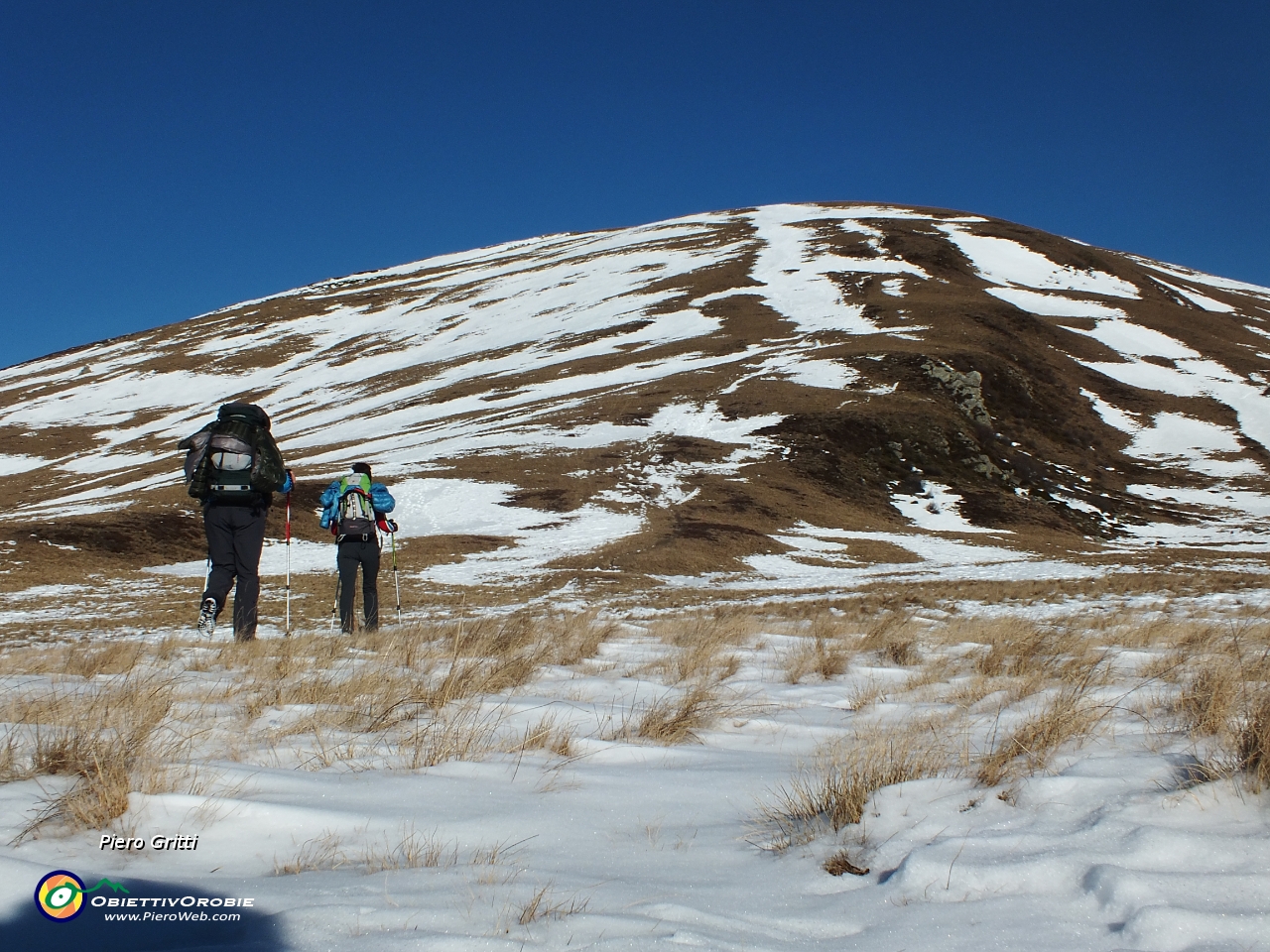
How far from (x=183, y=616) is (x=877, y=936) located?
15.2 meters

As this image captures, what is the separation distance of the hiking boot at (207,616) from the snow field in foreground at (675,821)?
12.3 ft

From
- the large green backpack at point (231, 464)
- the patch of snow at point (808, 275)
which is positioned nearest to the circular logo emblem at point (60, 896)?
the large green backpack at point (231, 464)

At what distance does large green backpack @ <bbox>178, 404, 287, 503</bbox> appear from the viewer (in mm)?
8648

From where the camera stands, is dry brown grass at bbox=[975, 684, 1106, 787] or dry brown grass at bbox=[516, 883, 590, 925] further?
dry brown grass at bbox=[975, 684, 1106, 787]

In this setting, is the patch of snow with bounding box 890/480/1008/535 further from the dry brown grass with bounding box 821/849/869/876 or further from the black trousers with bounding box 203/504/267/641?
the dry brown grass with bounding box 821/849/869/876

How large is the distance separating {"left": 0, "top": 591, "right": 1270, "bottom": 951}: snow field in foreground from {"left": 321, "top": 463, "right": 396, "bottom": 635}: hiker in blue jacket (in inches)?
198

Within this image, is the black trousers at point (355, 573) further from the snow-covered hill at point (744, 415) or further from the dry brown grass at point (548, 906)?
the snow-covered hill at point (744, 415)

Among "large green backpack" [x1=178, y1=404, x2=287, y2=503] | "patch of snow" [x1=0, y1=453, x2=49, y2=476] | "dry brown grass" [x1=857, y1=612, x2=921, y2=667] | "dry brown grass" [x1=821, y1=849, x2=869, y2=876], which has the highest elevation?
"patch of snow" [x1=0, y1=453, x2=49, y2=476]

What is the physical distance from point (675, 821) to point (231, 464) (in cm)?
727

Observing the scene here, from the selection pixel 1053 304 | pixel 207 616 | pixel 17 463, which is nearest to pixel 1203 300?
pixel 1053 304

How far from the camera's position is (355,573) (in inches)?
415

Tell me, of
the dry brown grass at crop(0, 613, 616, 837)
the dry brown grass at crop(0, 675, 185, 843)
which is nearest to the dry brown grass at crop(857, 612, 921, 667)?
the dry brown grass at crop(0, 613, 616, 837)

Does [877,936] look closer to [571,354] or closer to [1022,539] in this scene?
[1022,539]

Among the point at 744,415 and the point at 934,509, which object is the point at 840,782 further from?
the point at 744,415
